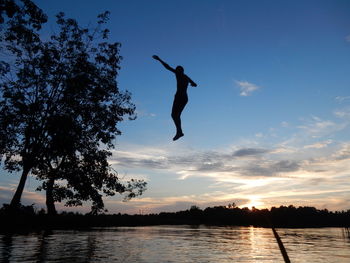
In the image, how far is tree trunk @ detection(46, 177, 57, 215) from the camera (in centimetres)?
2650

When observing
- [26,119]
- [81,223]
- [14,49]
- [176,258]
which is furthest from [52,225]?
[176,258]

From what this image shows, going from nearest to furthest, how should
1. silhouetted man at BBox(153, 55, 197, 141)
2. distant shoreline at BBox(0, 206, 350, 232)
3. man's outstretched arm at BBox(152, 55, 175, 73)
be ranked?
man's outstretched arm at BBox(152, 55, 175, 73) → silhouetted man at BBox(153, 55, 197, 141) → distant shoreline at BBox(0, 206, 350, 232)

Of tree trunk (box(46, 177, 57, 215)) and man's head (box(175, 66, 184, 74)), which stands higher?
man's head (box(175, 66, 184, 74))

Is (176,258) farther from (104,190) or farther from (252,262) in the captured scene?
(104,190)

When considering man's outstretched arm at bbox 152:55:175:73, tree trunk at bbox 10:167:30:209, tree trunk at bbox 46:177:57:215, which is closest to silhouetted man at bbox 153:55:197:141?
man's outstretched arm at bbox 152:55:175:73

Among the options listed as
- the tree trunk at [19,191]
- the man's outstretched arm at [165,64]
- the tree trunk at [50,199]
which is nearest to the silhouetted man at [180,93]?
the man's outstretched arm at [165,64]

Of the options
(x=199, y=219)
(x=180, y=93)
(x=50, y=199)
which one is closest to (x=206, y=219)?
(x=199, y=219)

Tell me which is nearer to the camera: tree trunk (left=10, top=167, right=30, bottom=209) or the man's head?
the man's head

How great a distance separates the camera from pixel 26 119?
23.2 metres

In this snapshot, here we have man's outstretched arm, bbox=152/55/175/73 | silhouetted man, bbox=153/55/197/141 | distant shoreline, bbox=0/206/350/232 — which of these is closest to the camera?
man's outstretched arm, bbox=152/55/175/73

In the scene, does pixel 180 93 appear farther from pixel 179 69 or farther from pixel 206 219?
pixel 206 219

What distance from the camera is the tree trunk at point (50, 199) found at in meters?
26.5

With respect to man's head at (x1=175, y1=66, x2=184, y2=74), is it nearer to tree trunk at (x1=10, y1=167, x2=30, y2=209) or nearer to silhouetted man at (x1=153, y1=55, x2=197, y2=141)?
silhouetted man at (x1=153, y1=55, x2=197, y2=141)

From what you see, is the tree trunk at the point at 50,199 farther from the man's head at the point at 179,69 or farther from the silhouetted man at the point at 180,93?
the man's head at the point at 179,69
